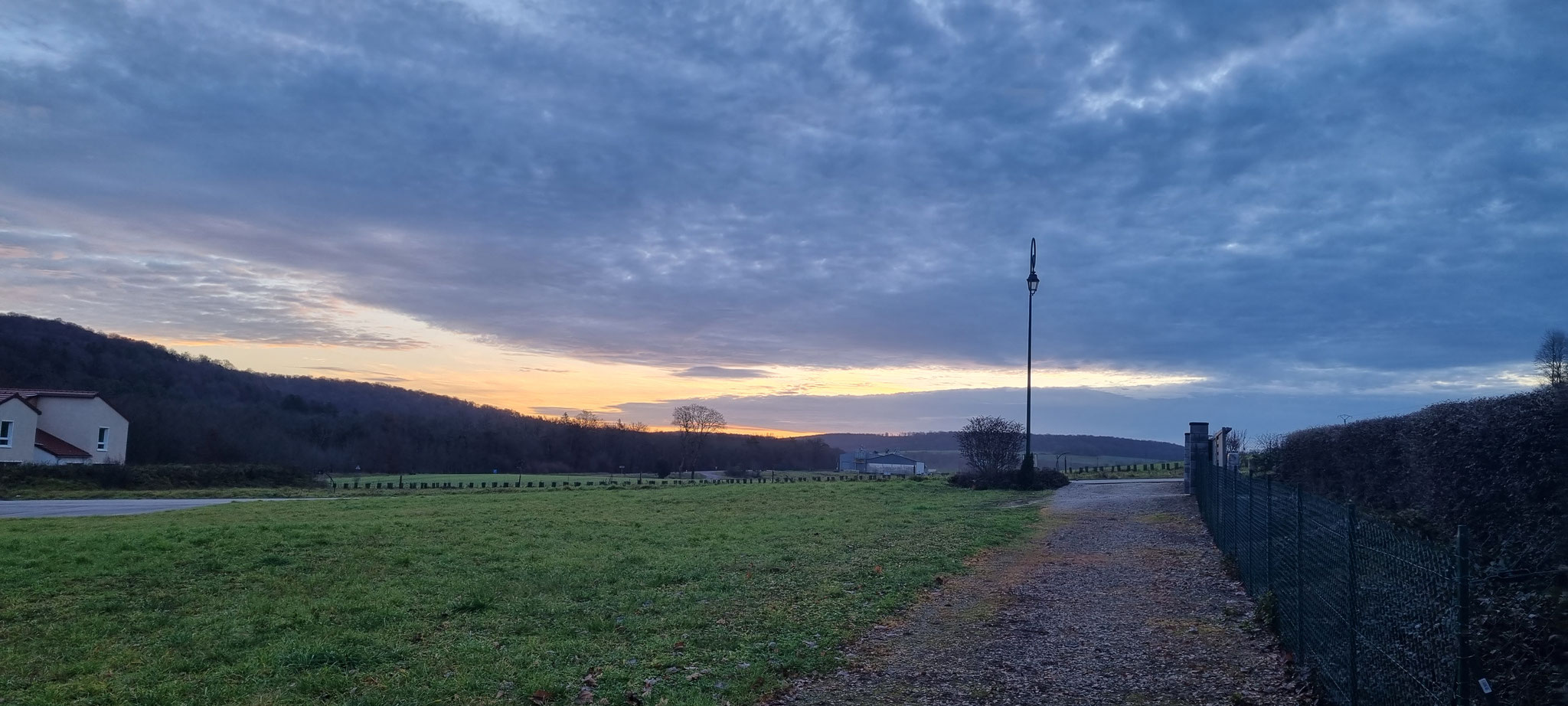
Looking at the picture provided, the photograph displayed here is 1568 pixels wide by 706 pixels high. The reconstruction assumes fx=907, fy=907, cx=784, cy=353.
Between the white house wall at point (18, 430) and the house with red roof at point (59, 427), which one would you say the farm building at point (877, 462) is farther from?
the white house wall at point (18, 430)

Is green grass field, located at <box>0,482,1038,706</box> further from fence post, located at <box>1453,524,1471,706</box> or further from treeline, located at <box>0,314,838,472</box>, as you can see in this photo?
treeline, located at <box>0,314,838,472</box>

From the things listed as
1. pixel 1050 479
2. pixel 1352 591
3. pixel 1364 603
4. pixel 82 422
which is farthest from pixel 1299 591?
pixel 82 422

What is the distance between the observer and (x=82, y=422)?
1937 inches

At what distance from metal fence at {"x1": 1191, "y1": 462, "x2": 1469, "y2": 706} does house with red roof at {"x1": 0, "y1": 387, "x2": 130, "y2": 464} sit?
5189 cm

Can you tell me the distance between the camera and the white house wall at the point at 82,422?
158ft

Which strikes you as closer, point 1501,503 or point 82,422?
point 1501,503

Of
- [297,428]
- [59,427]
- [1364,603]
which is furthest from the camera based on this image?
[297,428]

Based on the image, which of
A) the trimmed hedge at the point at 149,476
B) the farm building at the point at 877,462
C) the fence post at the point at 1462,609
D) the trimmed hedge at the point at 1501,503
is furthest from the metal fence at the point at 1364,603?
the farm building at the point at 877,462

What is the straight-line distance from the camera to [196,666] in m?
7.44

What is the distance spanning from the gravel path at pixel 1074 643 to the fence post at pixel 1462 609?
2.99 m

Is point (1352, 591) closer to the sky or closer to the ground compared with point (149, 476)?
closer to the sky

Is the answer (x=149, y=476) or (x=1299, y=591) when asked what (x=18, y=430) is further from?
(x=1299, y=591)

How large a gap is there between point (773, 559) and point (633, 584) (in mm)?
2714

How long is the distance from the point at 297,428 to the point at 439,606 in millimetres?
81679
